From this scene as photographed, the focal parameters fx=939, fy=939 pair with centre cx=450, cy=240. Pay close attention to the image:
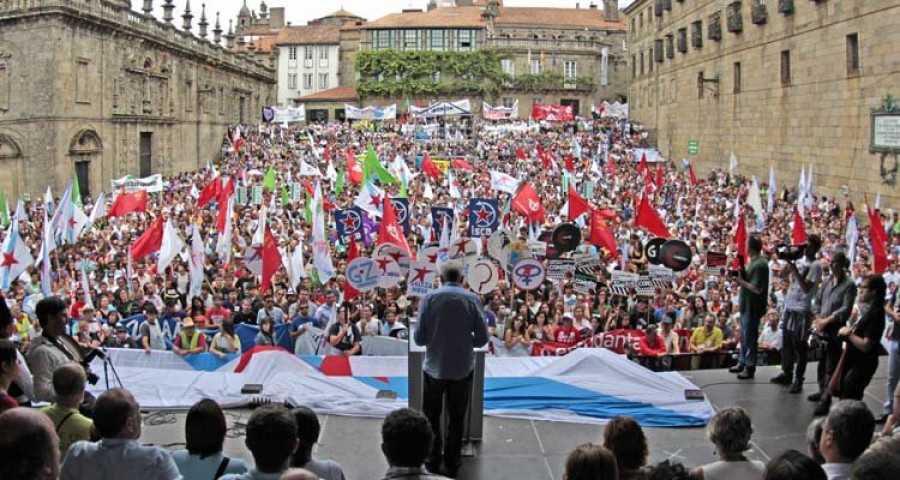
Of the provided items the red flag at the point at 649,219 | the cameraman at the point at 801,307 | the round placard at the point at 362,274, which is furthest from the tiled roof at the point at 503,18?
the cameraman at the point at 801,307

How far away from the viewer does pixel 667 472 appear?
4.00m

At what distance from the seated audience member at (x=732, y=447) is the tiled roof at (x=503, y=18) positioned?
73.3m

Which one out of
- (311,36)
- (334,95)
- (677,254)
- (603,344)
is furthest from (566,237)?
(311,36)

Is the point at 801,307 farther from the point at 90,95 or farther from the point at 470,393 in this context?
the point at 90,95

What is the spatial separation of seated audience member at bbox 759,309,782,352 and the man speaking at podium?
17.7 ft

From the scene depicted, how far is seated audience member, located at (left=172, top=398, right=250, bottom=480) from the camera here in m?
4.41

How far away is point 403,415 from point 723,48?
37.4m

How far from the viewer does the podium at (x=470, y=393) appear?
7.00 m

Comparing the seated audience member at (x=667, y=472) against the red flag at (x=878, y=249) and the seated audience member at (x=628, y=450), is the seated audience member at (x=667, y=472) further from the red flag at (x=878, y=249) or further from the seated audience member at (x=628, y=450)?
the red flag at (x=878, y=249)

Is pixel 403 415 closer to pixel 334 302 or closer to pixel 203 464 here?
pixel 203 464

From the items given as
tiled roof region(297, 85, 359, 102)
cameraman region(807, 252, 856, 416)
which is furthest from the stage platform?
tiled roof region(297, 85, 359, 102)

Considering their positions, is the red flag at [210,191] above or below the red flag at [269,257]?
above

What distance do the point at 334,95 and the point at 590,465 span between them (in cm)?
7473

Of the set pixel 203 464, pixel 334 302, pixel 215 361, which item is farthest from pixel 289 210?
pixel 203 464
